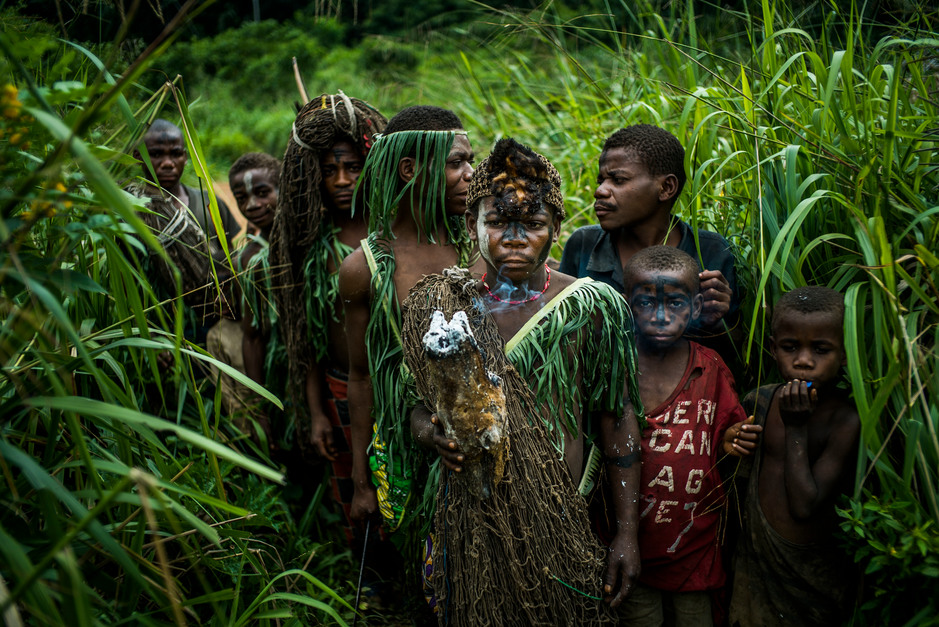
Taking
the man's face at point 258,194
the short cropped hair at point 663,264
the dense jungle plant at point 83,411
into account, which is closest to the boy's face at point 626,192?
the short cropped hair at point 663,264

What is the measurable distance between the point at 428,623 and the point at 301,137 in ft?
6.98

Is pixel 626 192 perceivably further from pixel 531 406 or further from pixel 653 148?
pixel 531 406

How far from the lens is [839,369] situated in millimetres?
2199

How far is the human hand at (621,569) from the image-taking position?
2.12 m

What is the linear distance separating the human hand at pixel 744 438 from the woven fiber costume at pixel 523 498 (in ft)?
1.44

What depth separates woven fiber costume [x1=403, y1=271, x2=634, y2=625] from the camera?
6.41 ft

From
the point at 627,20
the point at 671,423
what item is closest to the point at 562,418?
the point at 671,423

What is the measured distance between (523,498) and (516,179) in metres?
0.92

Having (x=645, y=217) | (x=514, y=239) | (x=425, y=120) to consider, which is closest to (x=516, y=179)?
(x=514, y=239)

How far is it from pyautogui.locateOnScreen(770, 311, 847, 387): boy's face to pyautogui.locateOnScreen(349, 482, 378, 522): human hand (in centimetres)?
156

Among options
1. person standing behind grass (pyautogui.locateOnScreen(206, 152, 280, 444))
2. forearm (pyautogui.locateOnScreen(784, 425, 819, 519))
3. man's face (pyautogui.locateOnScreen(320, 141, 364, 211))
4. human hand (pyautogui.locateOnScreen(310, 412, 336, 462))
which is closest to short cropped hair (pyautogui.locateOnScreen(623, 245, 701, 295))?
forearm (pyautogui.locateOnScreen(784, 425, 819, 519))

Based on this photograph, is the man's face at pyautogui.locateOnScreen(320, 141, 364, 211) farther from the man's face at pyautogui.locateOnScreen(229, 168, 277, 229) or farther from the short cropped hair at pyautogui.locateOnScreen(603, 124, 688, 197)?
the short cropped hair at pyautogui.locateOnScreen(603, 124, 688, 197)

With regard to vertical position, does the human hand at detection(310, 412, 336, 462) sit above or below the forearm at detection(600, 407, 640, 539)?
below

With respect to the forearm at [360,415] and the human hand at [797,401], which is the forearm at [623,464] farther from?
the forearm at [360,415]
